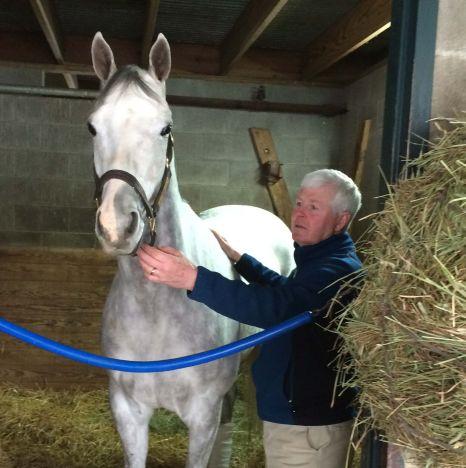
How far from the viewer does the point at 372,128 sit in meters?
5.76

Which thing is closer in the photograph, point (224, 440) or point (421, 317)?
point (421, 317)

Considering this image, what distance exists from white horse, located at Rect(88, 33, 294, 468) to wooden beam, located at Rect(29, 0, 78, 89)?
2.20 metres

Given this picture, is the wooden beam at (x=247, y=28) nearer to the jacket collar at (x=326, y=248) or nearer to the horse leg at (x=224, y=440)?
the jacket collar at (x=326, y=248)

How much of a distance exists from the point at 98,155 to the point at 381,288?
0.90 meters

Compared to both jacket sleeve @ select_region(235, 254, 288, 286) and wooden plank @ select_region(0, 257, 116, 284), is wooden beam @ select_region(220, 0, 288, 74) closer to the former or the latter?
jacket sleeve @ select_region(235, 254, 288, 286)

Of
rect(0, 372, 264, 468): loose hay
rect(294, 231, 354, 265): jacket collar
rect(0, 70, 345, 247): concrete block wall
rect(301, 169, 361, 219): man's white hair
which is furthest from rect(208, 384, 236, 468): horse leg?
rect(0, 70, 345, 247): concrete block wall

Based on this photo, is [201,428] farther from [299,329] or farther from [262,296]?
[262,296]

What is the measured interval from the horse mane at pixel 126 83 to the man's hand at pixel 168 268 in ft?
1.55

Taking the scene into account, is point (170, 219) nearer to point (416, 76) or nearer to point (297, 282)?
point (297, 282)

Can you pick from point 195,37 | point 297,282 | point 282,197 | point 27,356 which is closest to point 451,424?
point 297,282

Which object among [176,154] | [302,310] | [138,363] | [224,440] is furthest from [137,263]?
[176,154]

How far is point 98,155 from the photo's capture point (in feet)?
5.71

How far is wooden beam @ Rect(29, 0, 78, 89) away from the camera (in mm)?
3834

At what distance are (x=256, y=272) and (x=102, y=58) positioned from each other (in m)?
1.00
